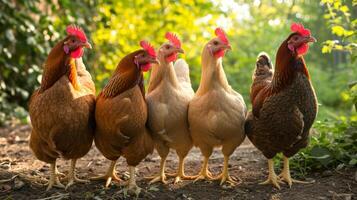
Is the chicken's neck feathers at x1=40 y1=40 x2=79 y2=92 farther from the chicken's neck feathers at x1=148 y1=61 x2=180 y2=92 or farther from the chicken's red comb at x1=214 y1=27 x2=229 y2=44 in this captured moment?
the chicken's red comb at x1=214 y1=27 x2=229 y2=44

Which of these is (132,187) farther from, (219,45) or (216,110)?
(219,45)

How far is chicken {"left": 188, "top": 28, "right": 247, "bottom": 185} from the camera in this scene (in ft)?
11.7

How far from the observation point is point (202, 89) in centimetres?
373

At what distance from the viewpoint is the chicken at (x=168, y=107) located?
3602 millimetres

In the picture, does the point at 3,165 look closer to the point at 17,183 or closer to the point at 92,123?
the point at 17,183

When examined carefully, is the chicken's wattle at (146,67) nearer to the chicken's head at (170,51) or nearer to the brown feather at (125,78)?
the brown feather at (125,78)

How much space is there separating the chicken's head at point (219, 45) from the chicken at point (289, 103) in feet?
1.49

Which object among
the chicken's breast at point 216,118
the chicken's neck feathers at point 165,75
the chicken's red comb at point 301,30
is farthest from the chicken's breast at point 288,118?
the chicken's neck feathers at point 165,75

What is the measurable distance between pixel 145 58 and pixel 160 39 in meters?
5.35

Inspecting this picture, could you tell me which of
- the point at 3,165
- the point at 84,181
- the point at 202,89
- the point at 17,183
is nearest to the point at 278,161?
the point at 202,89

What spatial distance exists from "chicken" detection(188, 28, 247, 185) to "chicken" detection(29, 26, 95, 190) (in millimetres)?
892

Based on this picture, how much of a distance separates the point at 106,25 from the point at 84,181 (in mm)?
5609

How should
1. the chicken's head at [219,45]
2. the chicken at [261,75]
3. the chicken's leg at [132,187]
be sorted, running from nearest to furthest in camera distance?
the chicken's leg at [132,187]
the chicken's head at [219,45]
the chicken at [261,75]

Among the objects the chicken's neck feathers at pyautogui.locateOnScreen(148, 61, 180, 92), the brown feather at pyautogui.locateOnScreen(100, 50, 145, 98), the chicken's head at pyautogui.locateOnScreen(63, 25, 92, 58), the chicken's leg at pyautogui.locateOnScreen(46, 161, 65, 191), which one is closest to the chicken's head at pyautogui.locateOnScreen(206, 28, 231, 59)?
the chicken's neck feathers at pyautogui.locateOnScreen(148, 61, 180, 92)
